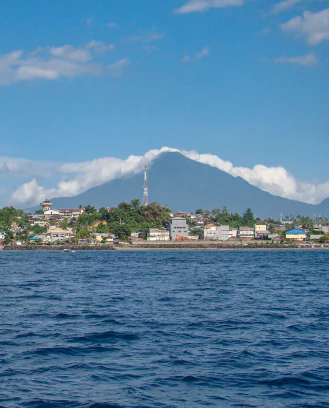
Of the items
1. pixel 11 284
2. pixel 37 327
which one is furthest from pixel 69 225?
pixel 37 327

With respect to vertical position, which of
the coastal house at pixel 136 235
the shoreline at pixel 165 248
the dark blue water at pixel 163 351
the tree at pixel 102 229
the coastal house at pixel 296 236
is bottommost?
the shoreline at pixel 165 248

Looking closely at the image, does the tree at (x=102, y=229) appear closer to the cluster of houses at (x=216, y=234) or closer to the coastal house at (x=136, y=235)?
the coastal house at (x=136, y=235)

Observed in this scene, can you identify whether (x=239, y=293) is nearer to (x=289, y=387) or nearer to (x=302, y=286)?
(x=302, y=286)

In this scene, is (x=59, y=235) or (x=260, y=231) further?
(x=260, y=231)

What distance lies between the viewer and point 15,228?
15150 cm

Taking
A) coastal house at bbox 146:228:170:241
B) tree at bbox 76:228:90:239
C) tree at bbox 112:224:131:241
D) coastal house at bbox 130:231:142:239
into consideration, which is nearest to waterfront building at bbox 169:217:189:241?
coastal house at bbox 146:228:170:241

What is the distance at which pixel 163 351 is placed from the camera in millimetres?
14797

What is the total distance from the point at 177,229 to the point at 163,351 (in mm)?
130407

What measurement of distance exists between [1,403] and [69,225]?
15311 centimetres

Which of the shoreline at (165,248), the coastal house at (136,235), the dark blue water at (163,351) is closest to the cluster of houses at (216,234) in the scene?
the coastal house at (136,235)

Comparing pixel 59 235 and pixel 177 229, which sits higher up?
pixel 177 229

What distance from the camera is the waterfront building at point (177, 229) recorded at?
144m

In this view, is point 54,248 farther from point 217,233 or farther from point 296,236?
point 296,236

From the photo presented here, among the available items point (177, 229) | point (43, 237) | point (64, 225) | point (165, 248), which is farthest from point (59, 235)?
point (177, 229)
